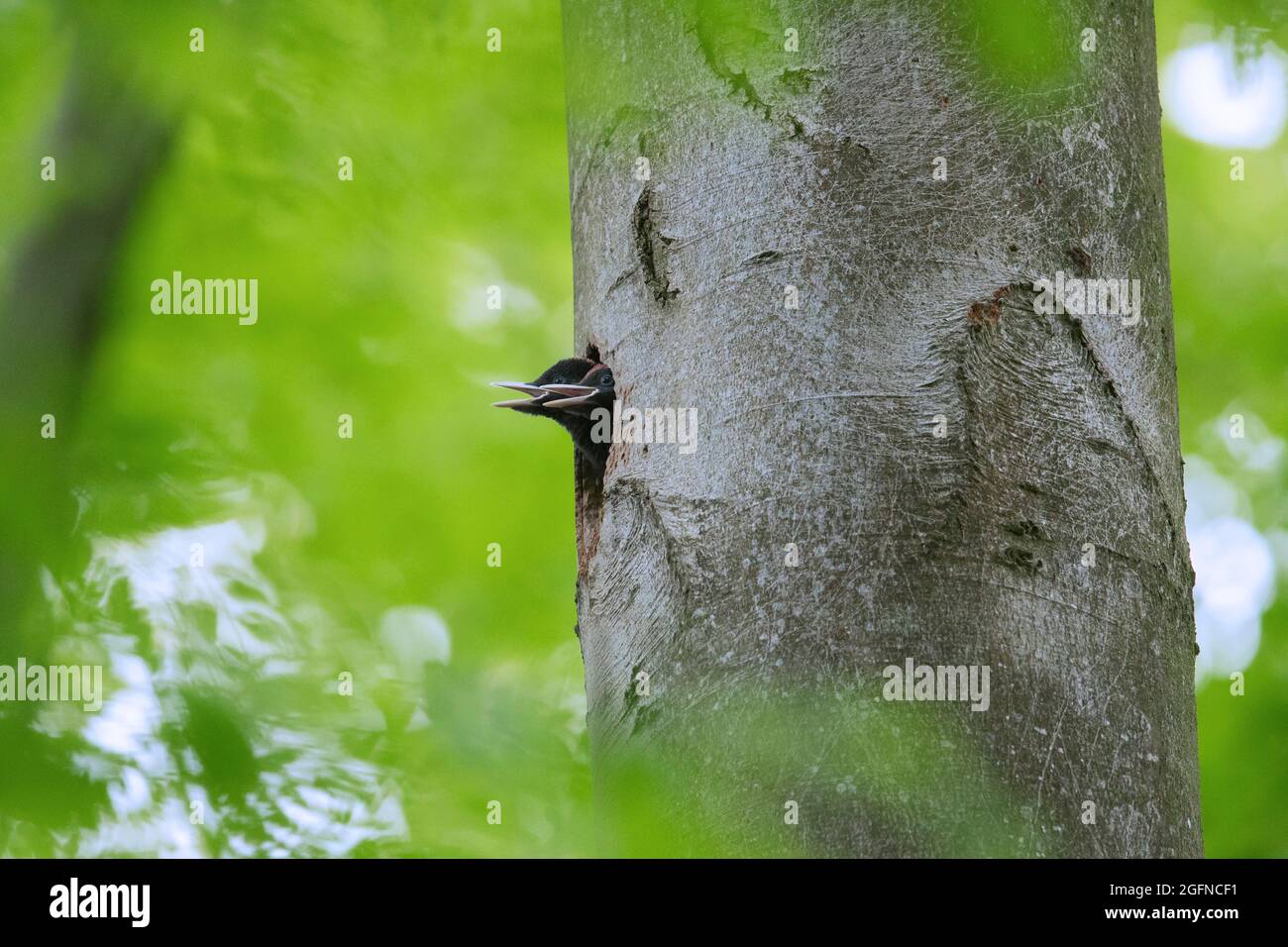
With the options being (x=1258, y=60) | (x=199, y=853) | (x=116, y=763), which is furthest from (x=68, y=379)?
(x=1258, y=60)

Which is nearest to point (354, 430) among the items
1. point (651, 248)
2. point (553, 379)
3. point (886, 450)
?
point (553, 379)

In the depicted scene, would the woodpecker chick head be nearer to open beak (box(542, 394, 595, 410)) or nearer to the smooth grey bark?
open beak (box(542, 394, 595, 410))

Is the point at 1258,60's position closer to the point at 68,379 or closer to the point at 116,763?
the point at 68,379

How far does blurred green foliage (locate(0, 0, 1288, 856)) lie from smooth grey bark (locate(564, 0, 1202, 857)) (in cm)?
16

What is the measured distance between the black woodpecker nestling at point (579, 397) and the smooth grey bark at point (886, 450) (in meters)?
0.15

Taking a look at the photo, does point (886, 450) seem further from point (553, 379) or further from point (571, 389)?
point (553, 379)

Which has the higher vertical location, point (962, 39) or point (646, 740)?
point (962, 39)

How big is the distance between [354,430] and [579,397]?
2.21 meters

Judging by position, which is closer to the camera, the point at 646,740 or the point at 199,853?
the point at 646,740

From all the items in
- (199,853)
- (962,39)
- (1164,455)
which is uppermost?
(962,39)

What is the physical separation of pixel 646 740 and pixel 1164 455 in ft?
2.81

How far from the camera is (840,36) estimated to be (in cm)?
174

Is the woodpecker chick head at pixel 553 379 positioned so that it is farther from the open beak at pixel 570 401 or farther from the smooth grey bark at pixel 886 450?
the smooth grey bark at pixel 886 450

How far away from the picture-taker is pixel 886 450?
1.54m
